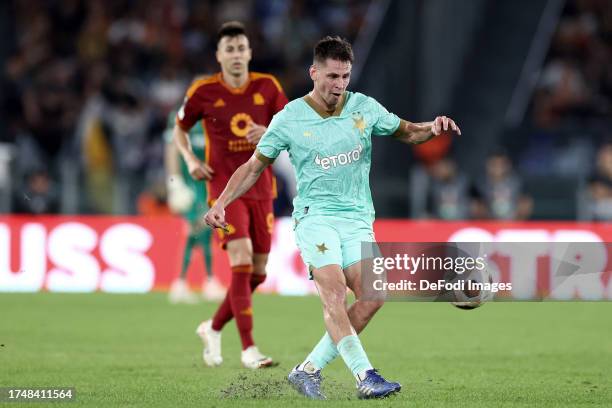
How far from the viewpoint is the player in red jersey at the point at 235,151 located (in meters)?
9.98

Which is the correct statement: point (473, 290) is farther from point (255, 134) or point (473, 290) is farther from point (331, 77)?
point (255, 134)

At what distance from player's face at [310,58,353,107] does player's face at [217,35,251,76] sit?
8.18 ft

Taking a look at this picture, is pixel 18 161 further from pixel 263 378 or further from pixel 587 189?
pixel 263 378

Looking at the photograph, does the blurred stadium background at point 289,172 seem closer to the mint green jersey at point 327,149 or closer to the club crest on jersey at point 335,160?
the mint green jersey at point 327,149

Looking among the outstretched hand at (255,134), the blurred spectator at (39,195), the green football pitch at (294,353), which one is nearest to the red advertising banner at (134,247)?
the blurred spectator at (39,195)

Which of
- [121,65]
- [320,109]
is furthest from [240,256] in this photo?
[121,65]

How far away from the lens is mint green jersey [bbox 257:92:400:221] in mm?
7770

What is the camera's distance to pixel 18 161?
20.9m

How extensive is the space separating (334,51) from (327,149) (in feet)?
1.91

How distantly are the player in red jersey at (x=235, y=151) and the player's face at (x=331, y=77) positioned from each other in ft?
7.39

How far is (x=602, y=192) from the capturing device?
18.7 m

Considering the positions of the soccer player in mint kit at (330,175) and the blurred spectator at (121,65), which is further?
the blurred spectator at (121,65)

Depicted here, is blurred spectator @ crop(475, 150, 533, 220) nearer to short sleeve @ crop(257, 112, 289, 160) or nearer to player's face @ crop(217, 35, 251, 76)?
player's face @ crop(217, 35, 251, 76)

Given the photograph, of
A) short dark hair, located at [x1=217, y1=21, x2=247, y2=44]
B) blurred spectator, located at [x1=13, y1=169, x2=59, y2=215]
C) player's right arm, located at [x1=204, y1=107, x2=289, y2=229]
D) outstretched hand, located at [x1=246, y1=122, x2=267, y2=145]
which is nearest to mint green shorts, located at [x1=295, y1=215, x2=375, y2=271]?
player's right arm, located at [x1=204, y1=107, x2=289, y2=229]
